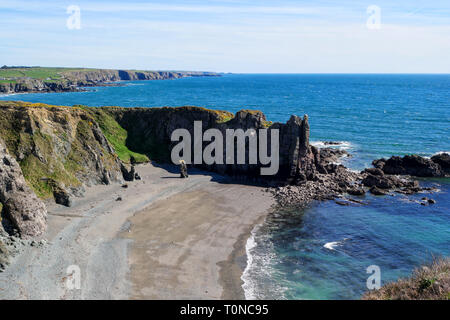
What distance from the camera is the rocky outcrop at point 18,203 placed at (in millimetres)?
36906

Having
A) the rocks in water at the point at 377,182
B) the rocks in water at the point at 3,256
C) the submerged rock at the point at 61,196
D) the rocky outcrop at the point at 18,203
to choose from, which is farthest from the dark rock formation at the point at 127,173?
the rocks in water at the point at 377,182

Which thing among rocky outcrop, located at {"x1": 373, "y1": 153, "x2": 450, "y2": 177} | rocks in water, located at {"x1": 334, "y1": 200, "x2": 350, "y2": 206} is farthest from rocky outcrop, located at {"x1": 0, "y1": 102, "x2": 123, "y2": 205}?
rocky outcrop, located at {"x1": 373, "y1": 153, "x2": 450, "y2": 177}

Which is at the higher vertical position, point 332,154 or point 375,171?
point 332,154

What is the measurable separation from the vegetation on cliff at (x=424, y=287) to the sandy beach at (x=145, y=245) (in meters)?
12.4

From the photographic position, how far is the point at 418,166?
6838 centimetres

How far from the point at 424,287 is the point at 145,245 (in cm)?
2701

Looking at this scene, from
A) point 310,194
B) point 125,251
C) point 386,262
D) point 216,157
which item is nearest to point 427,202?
point 310,194

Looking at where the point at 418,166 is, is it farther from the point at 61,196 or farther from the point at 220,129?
the point at 61,196

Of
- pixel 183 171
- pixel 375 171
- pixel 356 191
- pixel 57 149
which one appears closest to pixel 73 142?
pixel 57 149

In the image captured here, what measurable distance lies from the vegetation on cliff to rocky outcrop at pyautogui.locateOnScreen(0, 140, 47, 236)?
33.8m

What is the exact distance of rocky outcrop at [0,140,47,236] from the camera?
36.9 metres

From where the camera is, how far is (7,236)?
3556cm

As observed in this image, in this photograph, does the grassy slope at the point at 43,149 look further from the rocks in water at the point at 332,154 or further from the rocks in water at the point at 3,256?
the rocks in water at the point at 332,154
